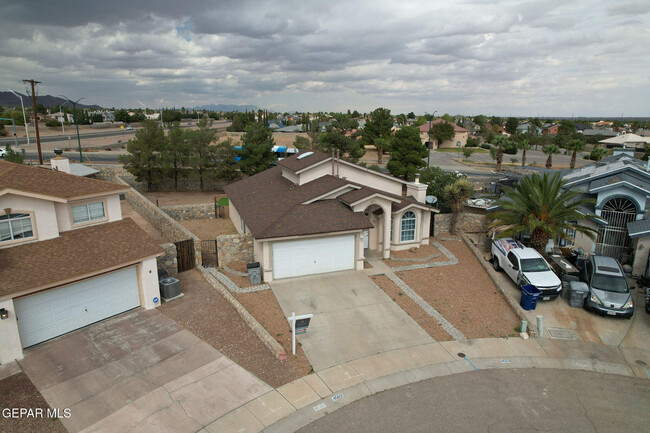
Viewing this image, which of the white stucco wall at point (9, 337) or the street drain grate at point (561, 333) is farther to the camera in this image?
the street drain grate at point (561, 333)

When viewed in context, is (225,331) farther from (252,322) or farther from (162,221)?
(162,221)

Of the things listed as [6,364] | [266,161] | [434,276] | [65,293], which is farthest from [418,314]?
[266,161]

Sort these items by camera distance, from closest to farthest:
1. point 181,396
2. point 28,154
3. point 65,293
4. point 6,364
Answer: point 181,396 < point 6,364 < point 65,293 < point 28,154

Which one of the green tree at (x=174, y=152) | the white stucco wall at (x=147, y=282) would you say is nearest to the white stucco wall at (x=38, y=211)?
the white stucco wall at (x=147, y=282)

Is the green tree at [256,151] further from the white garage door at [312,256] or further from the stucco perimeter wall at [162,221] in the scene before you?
the white garage door at [312,256]

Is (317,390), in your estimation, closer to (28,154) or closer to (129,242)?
(129,242)

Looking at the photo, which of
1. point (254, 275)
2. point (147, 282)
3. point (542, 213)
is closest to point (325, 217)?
point (254, 275)
